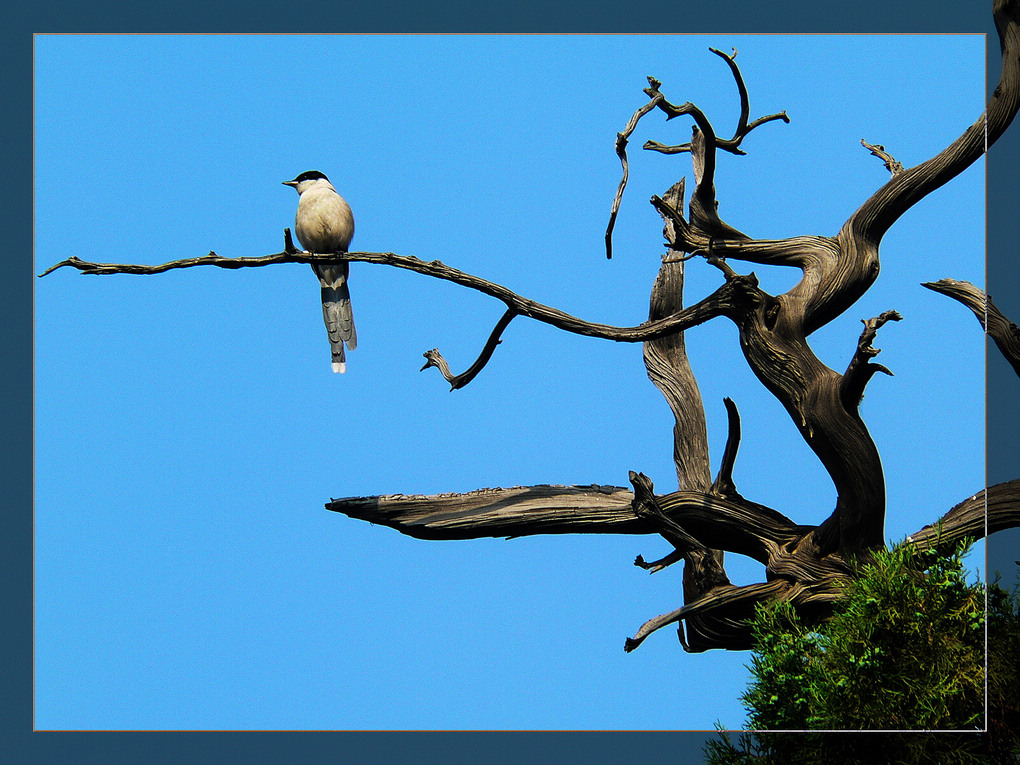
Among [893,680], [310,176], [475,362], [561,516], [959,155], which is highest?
[310,176]

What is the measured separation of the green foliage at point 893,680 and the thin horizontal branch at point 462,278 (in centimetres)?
128

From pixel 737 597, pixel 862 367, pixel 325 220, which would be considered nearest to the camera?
pixel 862 367

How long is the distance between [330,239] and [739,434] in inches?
79.8

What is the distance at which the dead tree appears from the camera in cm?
467

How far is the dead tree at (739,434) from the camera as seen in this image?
467cm

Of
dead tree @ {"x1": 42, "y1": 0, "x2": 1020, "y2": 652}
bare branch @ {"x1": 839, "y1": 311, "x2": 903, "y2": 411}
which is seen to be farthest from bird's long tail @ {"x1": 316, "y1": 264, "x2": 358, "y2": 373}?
bare branch @ {"x1": 839, "y1": 311, "x2": 903, "y2": 411}

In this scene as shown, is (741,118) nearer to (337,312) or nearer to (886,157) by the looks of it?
(886,157)

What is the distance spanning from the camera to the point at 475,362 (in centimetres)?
498

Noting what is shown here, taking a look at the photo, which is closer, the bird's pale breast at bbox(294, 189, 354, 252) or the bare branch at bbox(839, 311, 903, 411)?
the bare branch at bbox(839, 311, 903, 411)

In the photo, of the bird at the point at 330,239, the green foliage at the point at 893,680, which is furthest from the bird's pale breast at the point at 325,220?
the green foliage at the point at 893,680

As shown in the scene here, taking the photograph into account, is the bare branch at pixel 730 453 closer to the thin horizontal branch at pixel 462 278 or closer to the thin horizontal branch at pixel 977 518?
the thin horizontal branch at pixel 462 278

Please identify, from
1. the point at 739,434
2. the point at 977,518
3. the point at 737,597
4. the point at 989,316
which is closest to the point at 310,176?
the point at 739,434

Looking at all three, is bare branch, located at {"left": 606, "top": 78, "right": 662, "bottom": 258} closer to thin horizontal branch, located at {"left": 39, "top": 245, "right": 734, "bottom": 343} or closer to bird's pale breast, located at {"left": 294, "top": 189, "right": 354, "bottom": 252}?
thin horizontal branch, located at {"left": 39, "top": 245, "right": 734, "bottom": 343}

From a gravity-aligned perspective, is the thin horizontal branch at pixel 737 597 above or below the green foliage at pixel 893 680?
above
